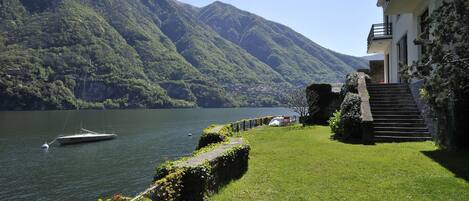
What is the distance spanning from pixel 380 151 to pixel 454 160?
3.28m

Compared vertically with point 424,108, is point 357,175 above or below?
below

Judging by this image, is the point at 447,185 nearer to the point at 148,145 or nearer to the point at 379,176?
the point at 379,176

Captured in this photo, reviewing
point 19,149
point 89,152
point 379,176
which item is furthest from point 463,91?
point 19,149

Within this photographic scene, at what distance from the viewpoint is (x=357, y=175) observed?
1274 cm

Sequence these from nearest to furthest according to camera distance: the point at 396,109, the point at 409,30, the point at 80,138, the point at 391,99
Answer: the point at 396,109
the point at 391,99
the point at 409,30
the point at 80,138

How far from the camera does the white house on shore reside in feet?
72.4

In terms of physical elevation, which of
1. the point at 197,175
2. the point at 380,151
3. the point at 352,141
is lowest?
the point at 380,151

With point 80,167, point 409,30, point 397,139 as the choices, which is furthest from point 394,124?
point 80,167

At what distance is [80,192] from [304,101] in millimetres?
24877

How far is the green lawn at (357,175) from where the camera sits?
10.6 metres

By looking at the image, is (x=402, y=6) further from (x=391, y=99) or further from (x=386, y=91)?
(x=391, y=99)

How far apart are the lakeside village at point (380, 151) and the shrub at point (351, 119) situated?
53 millimetres

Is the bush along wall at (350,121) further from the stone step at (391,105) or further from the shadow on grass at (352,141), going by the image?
the stone step at (391,105)

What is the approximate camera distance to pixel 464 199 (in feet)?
31.2
